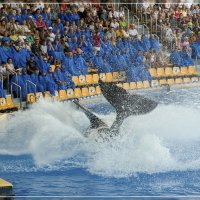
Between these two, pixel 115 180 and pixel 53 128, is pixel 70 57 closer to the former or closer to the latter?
pixel 53 128

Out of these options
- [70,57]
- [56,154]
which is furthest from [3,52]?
[56,154]

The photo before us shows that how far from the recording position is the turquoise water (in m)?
14.4

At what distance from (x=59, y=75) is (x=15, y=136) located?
5.84m

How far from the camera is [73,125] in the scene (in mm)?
18641

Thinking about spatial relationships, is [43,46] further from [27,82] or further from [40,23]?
[27,82]

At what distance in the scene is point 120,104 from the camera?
15.6 metres

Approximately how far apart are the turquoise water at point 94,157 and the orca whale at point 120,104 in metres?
0.38

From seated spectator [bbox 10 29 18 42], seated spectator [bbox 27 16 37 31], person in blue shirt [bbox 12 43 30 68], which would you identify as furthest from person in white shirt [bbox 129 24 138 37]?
person in blue shirt [bbox 12 43 30 68]

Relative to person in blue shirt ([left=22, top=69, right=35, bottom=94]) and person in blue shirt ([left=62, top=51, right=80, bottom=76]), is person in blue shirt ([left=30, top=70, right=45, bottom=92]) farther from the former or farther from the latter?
person in blue shirt ([left=62, top=51, right=80, bottom=76])

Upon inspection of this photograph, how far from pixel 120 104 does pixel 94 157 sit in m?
1.32

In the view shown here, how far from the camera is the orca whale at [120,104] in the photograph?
15.1 meters

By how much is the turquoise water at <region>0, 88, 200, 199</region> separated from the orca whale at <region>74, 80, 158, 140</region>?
38 centimetres

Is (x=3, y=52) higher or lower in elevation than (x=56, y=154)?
higher

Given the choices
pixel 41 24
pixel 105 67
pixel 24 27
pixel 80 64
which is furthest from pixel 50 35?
pixel 105 67
